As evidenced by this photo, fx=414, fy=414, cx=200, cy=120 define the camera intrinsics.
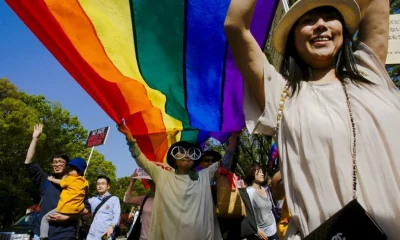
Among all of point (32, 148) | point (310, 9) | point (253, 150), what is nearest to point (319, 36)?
point (310, 9)

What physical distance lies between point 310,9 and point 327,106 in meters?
0.45

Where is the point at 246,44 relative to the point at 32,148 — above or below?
below

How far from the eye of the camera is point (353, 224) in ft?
4.01

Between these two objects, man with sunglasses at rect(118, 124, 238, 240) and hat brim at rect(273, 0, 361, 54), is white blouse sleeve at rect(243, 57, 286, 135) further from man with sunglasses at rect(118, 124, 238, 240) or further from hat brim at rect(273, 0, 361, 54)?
man with sunglasses at rect(118, 124, 238, 240)

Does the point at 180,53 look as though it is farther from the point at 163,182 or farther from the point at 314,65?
the point at 314,65

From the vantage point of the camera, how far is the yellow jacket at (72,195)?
5.06 metres

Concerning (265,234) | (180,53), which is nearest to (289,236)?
(180,53)

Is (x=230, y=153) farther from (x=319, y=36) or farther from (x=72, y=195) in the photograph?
(x=319, y=36)

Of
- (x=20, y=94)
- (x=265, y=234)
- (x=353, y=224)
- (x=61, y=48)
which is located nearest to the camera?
(x=353, y=224)

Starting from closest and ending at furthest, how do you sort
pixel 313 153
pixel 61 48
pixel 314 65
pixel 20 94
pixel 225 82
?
pixel 313 153 → pixel 314 65 → pixel 61 48 → pixel 225 82 → pixel 20 94

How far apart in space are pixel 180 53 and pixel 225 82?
0.56 m

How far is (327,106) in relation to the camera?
160cm

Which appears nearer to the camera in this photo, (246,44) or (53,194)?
(246,44)

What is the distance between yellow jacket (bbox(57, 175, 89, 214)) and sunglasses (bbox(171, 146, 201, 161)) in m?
1.45
